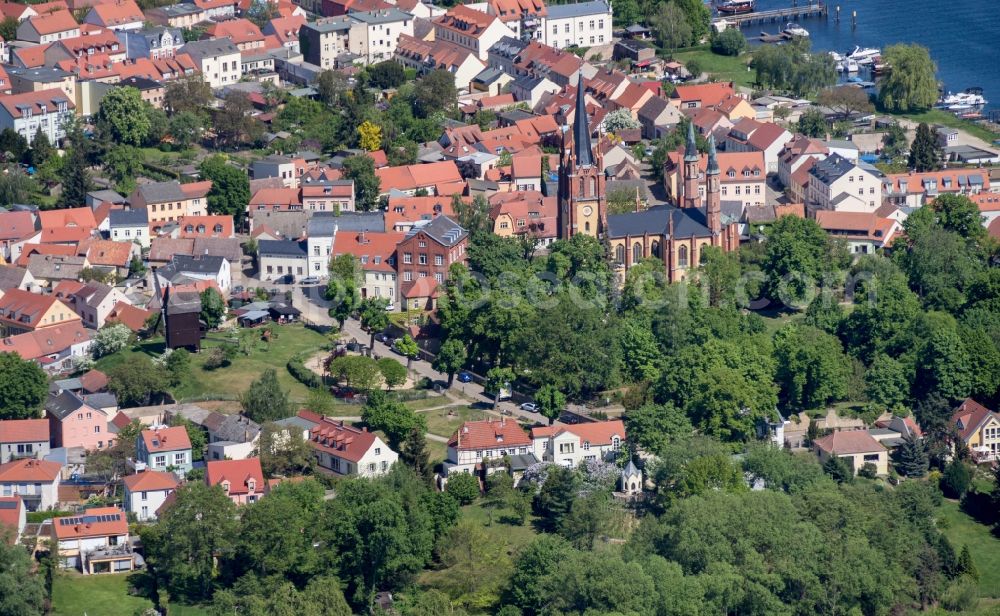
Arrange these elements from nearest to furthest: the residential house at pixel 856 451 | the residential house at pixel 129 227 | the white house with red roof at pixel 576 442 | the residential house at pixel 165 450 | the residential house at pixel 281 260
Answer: the residential house at pixel 165 450 < the white house with red roof at pixel 576 442 < the residential house at pixel 856 451 < the residential house at pixel 281 260 < the residential house at pixel 129 227

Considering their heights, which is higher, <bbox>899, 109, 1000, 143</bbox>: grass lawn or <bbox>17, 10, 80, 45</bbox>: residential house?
<bbox>17, 10, 80, 45</bbox>: residential house

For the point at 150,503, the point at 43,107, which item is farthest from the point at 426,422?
the point at 43,107

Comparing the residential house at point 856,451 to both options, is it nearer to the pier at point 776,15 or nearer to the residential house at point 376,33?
the residential house at point 376,33

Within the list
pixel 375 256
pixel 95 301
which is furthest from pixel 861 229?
pixel 95 301

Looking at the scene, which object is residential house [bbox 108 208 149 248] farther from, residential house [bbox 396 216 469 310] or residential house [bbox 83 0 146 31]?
residential house [bbox 83 0 146 31]

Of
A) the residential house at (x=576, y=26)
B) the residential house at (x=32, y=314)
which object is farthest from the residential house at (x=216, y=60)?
the residential house at (x=32, y=314)

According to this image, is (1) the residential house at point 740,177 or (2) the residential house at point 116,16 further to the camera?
(2) the residential house at point 116,16

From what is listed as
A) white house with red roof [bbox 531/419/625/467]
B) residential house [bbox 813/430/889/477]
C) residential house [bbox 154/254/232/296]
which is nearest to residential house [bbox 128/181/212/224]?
residential house [bbox 154/254/232/296]
